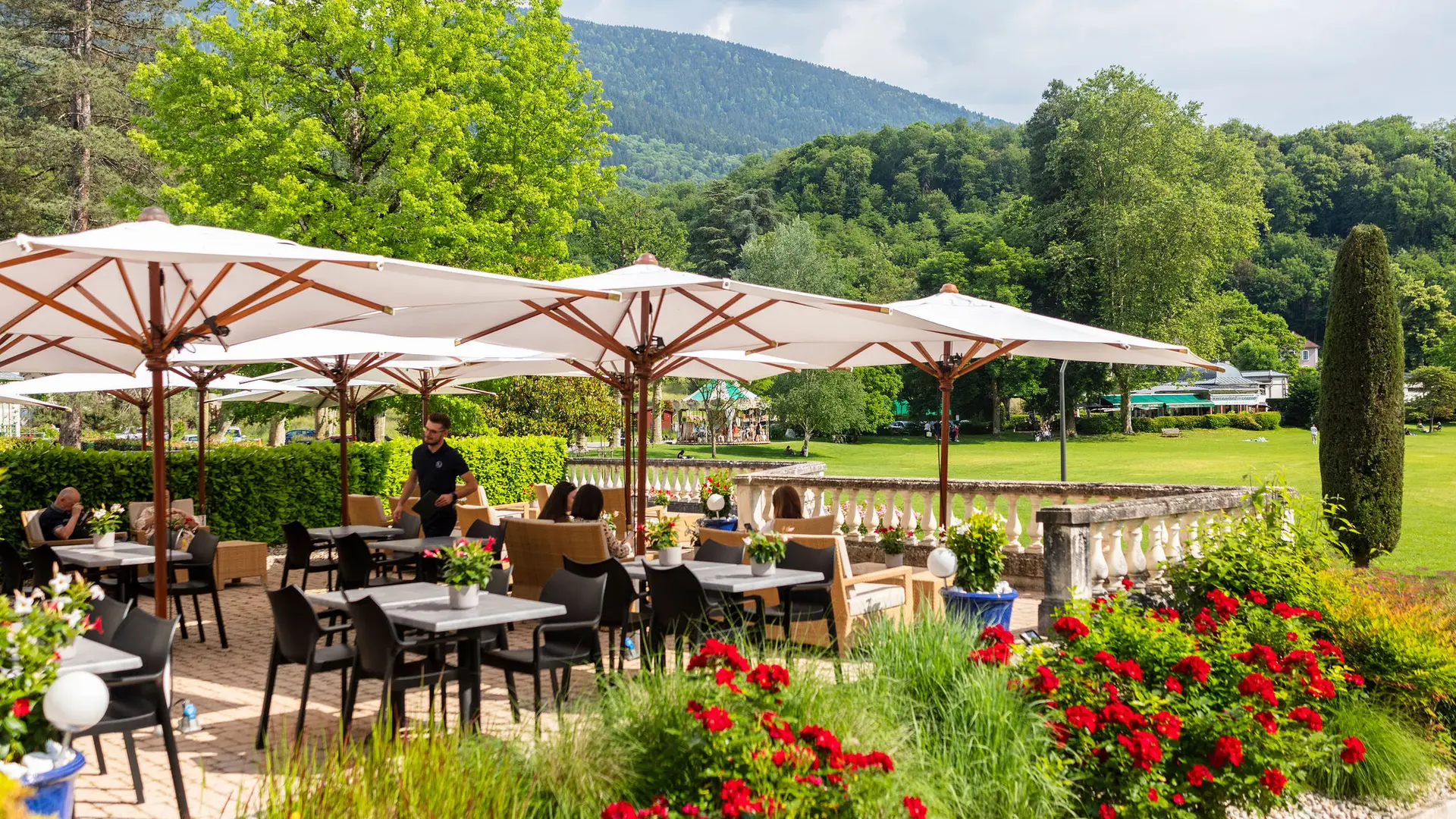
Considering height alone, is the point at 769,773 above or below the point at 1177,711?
above

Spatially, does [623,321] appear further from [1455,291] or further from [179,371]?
[1455,291]

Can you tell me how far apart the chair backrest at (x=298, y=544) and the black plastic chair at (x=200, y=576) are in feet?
3.18

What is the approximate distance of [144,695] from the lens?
4.99 metres

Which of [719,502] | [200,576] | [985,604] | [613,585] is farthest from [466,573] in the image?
[719,502]

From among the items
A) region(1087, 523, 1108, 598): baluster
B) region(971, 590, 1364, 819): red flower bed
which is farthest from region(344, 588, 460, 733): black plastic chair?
region(1087, 523, 1108, 598): baluster

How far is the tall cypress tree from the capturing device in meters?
13.3

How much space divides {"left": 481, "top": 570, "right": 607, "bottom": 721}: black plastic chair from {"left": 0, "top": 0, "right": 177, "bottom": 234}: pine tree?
26343mm

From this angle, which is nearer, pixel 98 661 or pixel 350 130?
pixel 98 661

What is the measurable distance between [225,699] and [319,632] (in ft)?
5.84

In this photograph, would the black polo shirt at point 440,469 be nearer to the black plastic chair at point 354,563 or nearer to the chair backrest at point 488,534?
the chair backrest at point 488,534

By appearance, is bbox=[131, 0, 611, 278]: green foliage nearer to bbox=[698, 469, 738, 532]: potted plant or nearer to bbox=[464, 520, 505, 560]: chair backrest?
bbox=[698, 469, 738, 532]: potted plant

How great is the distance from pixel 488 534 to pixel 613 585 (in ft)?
10.5

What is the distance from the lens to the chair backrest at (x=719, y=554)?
8312 millimetres

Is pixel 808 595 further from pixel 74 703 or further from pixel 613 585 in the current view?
pixel 74 703
